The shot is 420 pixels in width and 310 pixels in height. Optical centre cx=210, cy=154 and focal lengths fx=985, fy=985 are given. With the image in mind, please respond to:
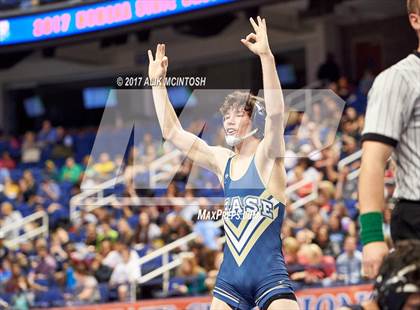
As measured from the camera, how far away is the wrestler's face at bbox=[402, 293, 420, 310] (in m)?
3.11

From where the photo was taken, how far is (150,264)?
561 inches

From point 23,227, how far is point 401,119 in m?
15.4

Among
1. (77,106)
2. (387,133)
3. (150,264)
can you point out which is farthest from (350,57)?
(387,133)

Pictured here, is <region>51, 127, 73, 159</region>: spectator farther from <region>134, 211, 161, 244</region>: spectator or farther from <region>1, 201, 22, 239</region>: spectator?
<region>134, 211, 161, 244</region>: spectator

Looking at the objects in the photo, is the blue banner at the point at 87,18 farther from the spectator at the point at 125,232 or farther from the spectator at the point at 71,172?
the spectator at the point at 125,232

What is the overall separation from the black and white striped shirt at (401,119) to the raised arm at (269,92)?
1.35 metres

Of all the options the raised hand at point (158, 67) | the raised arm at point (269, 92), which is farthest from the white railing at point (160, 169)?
the raised arm at point (269, 92)

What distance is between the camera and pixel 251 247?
18.5 ft

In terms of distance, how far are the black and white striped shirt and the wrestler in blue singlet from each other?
1816mm

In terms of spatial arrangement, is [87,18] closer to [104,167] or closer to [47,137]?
[47,137]

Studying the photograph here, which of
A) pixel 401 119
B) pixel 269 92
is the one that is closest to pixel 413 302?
pixel 401 119

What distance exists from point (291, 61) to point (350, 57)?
1393mm

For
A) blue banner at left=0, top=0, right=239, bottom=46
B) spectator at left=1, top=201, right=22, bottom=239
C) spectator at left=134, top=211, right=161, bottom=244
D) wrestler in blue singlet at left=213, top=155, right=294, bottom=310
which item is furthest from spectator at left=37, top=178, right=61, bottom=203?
wrestler in blue singlet at left=213, top=155, right=294, bottom=310

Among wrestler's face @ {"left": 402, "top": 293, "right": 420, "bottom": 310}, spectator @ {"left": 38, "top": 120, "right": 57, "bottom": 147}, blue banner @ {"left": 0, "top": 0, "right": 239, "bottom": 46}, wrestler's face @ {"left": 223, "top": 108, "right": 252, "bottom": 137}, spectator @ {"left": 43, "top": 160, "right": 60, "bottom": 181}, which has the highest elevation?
blue banner @ {"left": 0, "top": 0, "right": 239, "bottom": 46}
